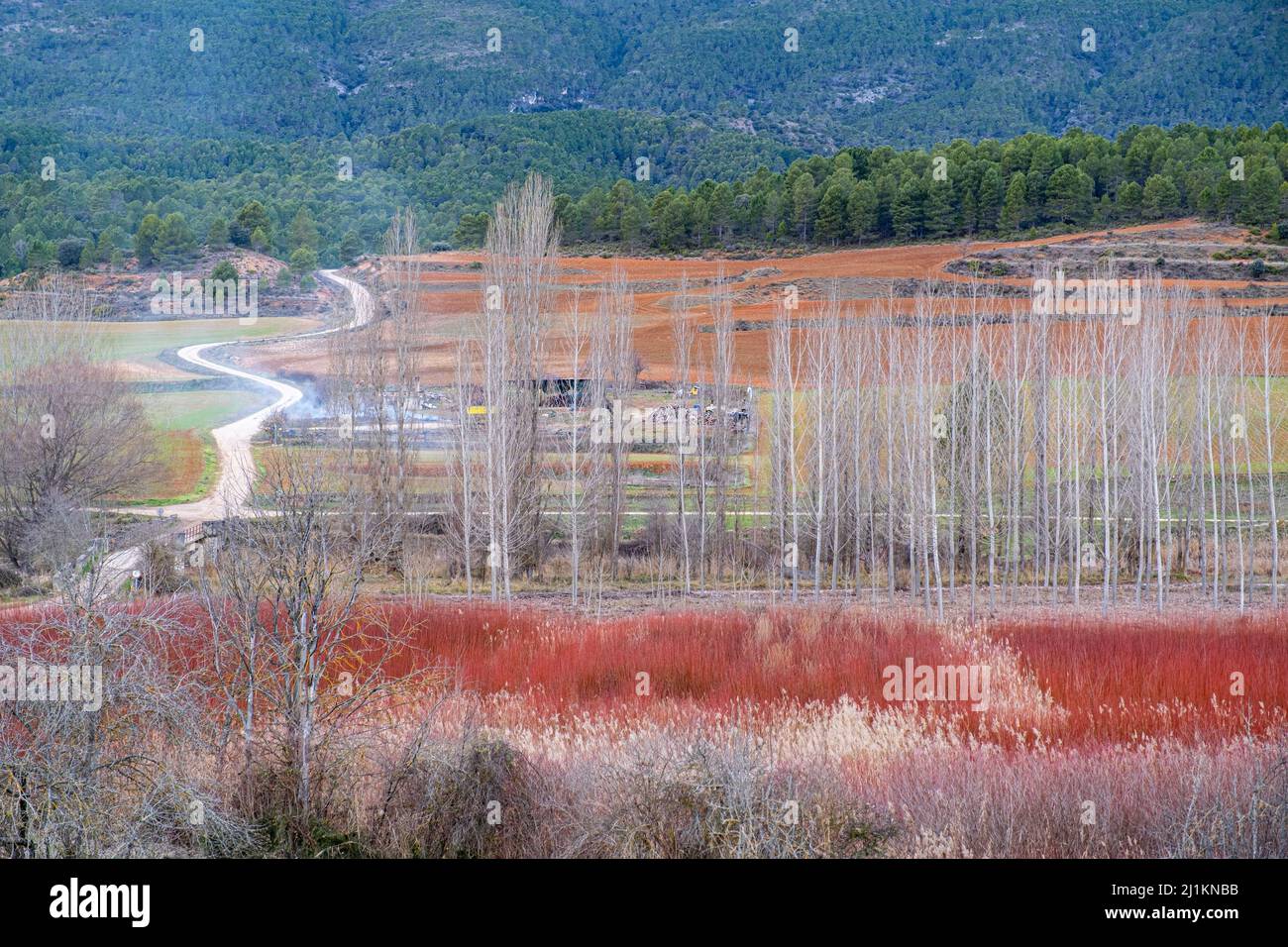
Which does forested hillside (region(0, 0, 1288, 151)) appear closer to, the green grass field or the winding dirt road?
the winding dirt road

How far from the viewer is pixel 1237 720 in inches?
488

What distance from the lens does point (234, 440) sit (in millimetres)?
38344

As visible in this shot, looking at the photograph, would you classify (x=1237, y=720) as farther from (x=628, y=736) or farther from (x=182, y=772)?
(x=182, y=772)

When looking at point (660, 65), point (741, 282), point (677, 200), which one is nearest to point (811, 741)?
point (741, 282)

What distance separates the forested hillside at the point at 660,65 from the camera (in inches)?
4577

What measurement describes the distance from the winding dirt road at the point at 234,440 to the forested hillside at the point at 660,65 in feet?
183

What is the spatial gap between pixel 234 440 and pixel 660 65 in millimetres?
142540

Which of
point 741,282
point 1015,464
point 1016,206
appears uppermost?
point 1016,206

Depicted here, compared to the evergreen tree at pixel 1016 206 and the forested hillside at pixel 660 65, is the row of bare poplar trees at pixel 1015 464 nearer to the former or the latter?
the evergreen tree at pixel 1016 206

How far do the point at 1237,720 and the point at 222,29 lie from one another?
147 m

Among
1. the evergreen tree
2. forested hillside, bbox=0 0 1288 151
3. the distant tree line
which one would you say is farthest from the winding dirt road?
forested hillside, bbox=0 0 1288 151

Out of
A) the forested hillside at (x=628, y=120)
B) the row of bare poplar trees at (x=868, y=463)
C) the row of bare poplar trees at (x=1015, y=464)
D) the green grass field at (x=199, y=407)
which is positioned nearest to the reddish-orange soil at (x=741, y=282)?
the forested hillside at (x=628, y=120)

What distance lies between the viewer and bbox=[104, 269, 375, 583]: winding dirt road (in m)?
22.7

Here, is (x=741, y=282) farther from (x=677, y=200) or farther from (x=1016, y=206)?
(x=1016, y=206)
